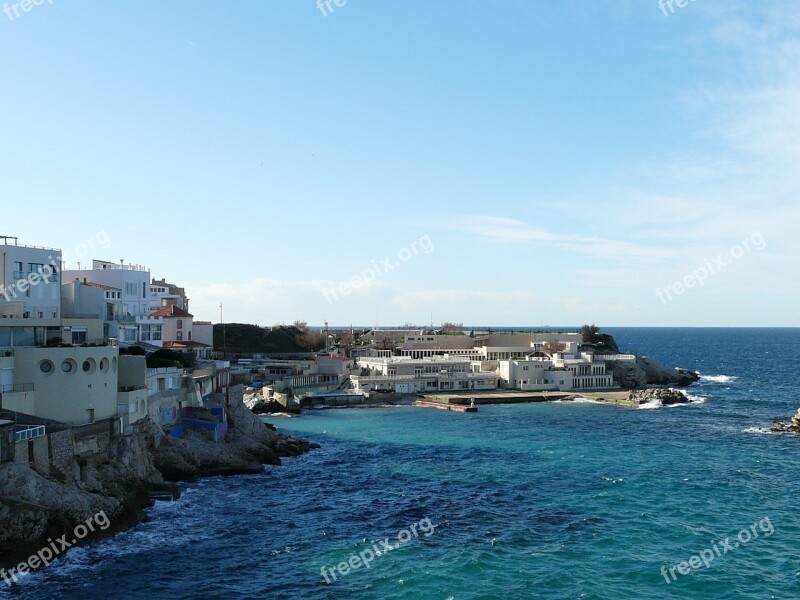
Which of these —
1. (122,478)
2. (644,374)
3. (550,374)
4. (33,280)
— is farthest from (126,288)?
(644,374)

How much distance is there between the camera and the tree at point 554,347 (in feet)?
395

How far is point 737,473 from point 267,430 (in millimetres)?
38242

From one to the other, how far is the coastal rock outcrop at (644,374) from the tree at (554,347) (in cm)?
853

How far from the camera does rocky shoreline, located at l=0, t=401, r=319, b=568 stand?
3259 cm

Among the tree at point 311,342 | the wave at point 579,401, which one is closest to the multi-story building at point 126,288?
the wave at point 579,401

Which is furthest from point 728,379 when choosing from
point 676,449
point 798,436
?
point 676,449

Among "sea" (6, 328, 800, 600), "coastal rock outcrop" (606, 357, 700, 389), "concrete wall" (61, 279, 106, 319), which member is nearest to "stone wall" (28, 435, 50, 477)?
"sea" (6, 328, 800, 600)

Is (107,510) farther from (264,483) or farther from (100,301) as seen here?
(100,301)

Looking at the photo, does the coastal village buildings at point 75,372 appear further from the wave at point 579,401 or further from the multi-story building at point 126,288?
the wave at point 579,401

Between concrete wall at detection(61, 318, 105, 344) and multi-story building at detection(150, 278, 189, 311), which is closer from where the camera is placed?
concrete wall at detection(61, 318, 105, 344)

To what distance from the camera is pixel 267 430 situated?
207 ft

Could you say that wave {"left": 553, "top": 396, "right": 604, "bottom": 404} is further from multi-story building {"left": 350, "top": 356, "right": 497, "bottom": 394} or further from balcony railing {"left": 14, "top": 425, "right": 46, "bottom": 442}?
balcony railing {"left": 14, "top": 425, "right": 46, "bottom": 442}

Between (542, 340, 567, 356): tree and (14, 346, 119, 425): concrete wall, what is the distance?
285 feet

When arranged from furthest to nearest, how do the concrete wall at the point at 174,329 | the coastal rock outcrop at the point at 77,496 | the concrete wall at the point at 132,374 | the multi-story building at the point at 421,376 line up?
the multi-story building at the point at 421,376 → the concrete wall at the point at 174,329 → the concrete wall at the point at 132,374 → the coastal rock outcrop at the point at 77,496
